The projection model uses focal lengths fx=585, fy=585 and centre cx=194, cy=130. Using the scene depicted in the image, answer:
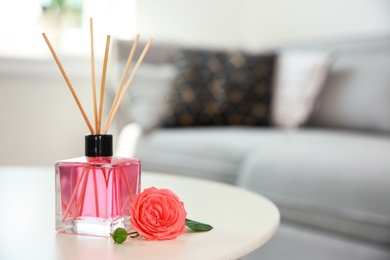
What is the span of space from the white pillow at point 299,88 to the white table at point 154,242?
1.28 meters

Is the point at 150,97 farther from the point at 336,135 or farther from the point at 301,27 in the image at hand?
the point at 301,27

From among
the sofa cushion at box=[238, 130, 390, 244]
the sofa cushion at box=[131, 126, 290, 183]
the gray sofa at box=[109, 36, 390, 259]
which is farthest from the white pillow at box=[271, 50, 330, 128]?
the sofa cushion at box=[238, 130, 390, 244]

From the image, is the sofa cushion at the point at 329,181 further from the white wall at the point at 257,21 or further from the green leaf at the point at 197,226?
the white wall at the point at 257,21

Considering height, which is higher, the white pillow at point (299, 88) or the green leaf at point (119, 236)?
the white pillow at point (299, 88)

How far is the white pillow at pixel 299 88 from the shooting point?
2320 mm

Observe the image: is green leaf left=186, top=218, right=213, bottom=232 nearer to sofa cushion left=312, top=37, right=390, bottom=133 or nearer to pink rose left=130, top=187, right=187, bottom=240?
pink rose left=130, top=187, right=187, bottom=240

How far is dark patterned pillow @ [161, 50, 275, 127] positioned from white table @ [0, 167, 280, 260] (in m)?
1.24

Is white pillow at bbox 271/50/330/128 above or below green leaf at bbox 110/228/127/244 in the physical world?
above

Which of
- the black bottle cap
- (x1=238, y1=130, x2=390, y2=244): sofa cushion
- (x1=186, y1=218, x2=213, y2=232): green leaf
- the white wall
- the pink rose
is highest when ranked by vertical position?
the white wall

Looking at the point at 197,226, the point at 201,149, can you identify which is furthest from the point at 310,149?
the point at 197,226

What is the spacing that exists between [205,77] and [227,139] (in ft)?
1.63

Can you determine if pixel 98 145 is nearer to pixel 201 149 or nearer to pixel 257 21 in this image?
pixel 201 149

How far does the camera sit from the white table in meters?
0.66

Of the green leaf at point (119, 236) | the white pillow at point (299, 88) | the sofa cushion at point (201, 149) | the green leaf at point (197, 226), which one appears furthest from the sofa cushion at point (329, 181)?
the green leaf at point (119, 236)
